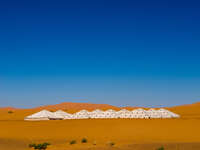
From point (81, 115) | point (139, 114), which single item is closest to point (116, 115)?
point (139, 114)

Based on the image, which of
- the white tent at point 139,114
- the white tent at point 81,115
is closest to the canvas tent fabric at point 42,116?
the white tent at point 81,115

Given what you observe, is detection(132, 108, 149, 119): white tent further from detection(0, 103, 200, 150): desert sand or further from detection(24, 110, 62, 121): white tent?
detection(24, 110, 62, 121): white tent

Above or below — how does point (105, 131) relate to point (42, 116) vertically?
below

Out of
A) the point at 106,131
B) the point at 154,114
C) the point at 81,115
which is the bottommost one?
the point at 106,131

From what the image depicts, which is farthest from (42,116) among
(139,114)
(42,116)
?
(139,114)

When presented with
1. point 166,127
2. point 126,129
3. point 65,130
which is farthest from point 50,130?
point 166,127

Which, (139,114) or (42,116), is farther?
(42,116)

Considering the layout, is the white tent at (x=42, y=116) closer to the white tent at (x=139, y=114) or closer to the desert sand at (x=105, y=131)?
the desert sand at (x=105, y=131)

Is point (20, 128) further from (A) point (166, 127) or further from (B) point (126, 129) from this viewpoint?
(A) point (166, 127)

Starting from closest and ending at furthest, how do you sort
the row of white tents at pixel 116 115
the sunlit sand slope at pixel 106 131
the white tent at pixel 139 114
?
the sunlit sand slope at pixel 106 131, the white tent at pixel 139 114, the row of white tents at pixel 116 115

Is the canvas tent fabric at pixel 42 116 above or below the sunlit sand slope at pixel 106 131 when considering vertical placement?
above

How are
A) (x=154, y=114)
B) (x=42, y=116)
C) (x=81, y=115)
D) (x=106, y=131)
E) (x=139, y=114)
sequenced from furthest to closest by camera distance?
(x=81, y=115)
(x=42, y=116)
(x=154, y=114)
(x=139, y=114)
(x=106, y=131)

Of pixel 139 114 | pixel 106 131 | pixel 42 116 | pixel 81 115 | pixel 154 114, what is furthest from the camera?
pixel 81 115

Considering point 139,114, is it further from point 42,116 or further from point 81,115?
point 42,116
